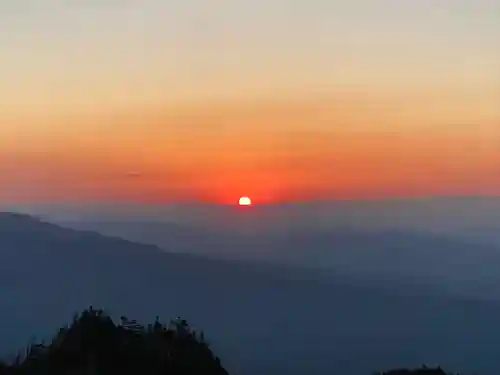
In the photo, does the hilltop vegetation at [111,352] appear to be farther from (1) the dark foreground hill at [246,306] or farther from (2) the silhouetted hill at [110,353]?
(1) the dark foreground hill at [246,306]

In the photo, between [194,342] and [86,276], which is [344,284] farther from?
[194,342]

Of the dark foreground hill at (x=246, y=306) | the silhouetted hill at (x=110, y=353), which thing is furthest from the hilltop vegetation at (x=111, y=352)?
the dark foreground hill at (x=246, y=306)

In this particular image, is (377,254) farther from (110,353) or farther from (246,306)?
(110,353)

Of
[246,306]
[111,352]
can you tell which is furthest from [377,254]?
[111,352]

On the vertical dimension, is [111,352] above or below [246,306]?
below

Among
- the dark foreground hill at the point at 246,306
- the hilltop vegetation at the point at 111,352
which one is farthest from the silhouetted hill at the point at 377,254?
the hilltop vegetation at the point at 111,352

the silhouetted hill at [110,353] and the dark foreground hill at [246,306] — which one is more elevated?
the dark foreground hill at [246,306]

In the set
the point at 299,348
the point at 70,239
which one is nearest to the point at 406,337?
the point at 299,348

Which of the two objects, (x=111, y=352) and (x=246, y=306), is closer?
(x=111, y=352)

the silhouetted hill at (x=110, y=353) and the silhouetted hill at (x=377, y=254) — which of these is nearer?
the silhouetted hill at (x=110, y=353)
